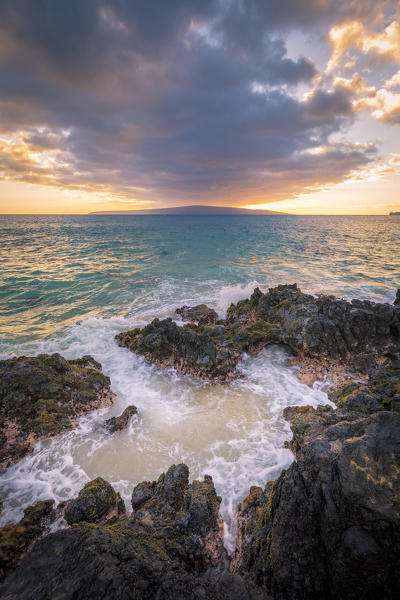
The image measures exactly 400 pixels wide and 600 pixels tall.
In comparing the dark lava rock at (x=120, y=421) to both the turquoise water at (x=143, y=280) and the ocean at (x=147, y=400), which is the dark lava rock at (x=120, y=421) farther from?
the turquoise water at (x=143, y=280)

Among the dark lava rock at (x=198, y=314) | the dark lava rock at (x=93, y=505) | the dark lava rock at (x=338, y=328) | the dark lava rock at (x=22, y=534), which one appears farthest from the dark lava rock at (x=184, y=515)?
the dark lava rock at (x=198, y=314)

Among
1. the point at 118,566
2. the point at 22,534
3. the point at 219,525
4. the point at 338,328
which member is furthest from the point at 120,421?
the point at 338,328

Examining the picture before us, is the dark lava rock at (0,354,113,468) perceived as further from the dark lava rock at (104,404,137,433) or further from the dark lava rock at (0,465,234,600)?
the dark lava rock at (0,465,234,600)

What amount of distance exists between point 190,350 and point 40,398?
17.4 feet

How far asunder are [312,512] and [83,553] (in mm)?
2764

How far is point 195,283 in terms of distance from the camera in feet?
77.9

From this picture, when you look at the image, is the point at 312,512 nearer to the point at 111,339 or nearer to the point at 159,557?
the point at 159,557

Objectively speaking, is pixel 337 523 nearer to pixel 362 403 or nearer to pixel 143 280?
pixel 362 403

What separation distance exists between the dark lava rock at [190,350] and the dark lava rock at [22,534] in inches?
223

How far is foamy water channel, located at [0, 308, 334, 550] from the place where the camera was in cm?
556

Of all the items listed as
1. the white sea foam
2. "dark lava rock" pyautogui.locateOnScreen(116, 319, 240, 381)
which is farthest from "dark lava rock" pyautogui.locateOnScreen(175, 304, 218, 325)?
"dark lava rock" pyautogui.locateOnScreen(116, 319, 240, 381)

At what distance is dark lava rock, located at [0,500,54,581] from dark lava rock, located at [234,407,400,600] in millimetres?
3680

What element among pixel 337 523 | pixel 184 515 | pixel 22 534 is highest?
pixel 337 523

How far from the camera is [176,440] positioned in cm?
666
